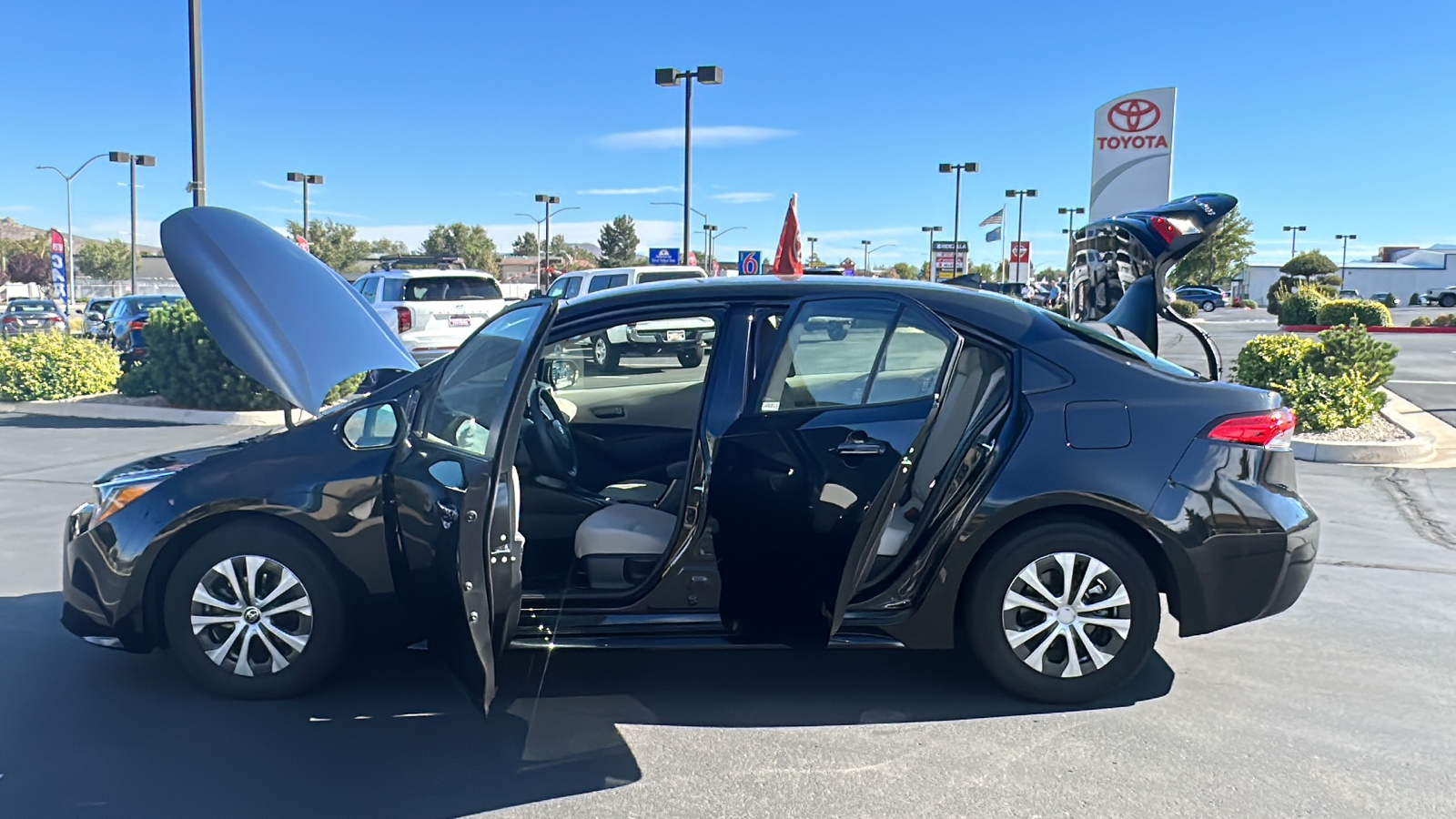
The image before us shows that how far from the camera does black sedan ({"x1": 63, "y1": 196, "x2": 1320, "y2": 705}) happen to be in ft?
13.2

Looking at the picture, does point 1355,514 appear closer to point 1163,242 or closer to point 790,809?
point 1163,242

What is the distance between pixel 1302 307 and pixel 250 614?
1389 inches

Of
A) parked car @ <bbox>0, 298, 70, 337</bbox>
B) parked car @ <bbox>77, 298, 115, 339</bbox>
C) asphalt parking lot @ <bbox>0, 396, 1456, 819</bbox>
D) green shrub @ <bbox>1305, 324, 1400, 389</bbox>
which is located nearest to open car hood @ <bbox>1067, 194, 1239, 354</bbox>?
asphalt parking lot @ <bbox>0, 396, 1456, 819</bbox>

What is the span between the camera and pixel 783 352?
164 inches

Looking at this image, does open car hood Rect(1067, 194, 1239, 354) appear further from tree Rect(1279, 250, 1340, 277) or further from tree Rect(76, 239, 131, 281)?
tree Rect(76, 239, 131, 281)

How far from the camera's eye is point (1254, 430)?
4160 mm

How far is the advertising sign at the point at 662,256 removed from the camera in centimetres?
3100

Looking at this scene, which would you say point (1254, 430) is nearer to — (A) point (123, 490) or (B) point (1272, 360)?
(A) point (123, 490)

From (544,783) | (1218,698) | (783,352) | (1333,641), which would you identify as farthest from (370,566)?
(1333,641)

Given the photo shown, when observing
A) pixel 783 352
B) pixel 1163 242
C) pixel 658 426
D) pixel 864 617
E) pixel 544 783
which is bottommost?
pixel 544 783

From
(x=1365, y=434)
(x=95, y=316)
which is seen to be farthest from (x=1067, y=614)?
(x=95, y=316)

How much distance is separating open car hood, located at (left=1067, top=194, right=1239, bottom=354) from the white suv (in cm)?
1002

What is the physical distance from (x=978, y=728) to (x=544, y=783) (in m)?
1.58

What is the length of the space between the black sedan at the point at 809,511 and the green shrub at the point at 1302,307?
3206 centimetres
